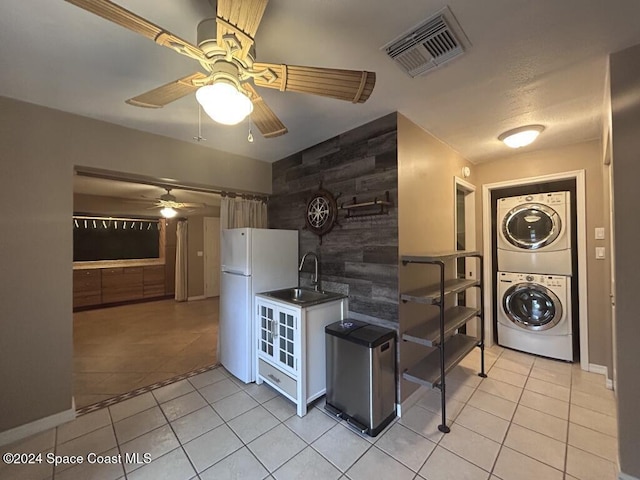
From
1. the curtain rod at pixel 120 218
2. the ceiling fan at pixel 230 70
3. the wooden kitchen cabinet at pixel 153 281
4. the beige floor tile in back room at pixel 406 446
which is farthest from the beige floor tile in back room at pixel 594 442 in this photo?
the curtain rod at pixel 120 218

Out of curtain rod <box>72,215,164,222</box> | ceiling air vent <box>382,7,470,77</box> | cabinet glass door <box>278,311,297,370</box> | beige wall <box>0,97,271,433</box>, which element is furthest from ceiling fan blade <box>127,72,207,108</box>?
curtain rod <box>72,215,164,222</box>

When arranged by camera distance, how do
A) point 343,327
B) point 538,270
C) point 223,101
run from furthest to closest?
1. point 538,270
2. point 343,327
3. point 223,101

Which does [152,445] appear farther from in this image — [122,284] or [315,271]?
[122,284]

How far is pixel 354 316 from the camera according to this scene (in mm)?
2408

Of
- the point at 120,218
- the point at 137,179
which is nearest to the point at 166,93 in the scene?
the point at 137,179

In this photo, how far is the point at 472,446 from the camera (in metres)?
1.73

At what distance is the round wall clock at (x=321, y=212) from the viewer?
2572mm

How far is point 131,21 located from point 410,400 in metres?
2.87

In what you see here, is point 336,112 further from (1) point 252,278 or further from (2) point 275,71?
(1) point 252,278

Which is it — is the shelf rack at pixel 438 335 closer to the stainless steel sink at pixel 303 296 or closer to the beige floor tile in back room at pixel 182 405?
the stainless steel sink at pixel 303 296

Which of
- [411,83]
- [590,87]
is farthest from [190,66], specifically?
[590,87]

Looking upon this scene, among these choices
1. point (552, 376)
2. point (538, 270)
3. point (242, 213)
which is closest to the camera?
point (552, 376)

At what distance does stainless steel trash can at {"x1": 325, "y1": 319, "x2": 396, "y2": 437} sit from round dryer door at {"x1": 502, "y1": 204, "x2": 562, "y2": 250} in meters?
2.25

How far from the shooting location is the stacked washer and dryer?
2846 millimetres
